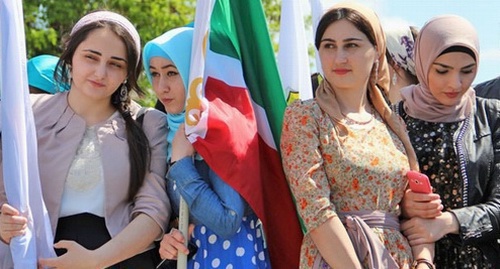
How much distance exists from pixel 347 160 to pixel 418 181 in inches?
Answer: 13.1

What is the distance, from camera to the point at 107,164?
13.2ft

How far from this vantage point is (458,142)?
402 centimetres

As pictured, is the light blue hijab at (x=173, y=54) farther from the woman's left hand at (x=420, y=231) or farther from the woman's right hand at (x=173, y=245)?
the woman's left hand at (x=420, y=231)

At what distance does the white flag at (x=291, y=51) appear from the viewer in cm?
447

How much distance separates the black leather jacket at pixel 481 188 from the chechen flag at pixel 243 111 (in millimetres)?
750

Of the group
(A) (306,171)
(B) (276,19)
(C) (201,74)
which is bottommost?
(B) (276,19)

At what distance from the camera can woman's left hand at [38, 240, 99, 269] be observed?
3.87 meters

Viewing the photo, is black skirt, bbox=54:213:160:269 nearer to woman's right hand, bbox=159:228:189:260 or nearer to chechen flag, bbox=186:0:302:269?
woman's right hand, bbox=159:228:189:260

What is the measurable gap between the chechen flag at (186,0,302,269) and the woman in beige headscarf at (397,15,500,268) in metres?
0.58

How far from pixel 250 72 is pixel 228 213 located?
2.54 feet

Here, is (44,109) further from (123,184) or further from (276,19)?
(276,19)

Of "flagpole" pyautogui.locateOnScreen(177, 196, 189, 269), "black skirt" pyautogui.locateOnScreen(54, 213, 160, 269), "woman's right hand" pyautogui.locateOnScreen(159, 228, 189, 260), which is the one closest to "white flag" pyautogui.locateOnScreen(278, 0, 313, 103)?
"flagpole" pyautogui.locateOnScreen(177, 196, 189, 269)

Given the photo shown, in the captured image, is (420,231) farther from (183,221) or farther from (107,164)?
(107,164)

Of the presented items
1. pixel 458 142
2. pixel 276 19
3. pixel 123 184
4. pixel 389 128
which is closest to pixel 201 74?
pixel 123 184
